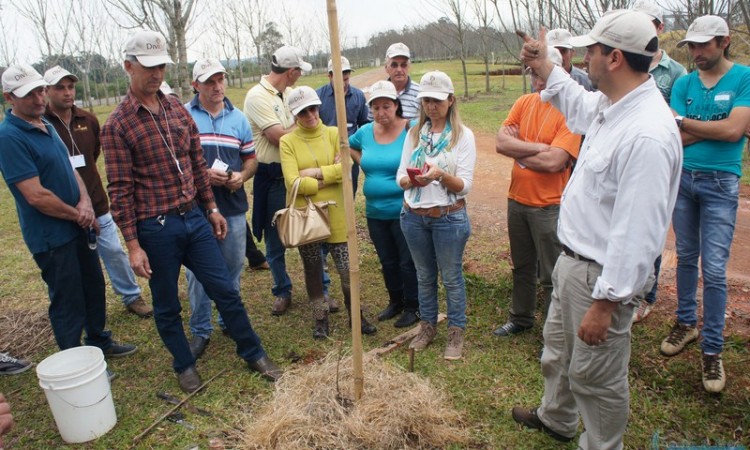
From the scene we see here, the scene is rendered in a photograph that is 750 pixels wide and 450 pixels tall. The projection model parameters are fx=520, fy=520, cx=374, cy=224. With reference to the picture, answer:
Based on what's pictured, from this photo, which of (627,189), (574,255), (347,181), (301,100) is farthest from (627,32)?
(301,100)

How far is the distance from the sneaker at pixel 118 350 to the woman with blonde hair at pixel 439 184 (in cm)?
A: 217

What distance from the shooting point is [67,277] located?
132 inches

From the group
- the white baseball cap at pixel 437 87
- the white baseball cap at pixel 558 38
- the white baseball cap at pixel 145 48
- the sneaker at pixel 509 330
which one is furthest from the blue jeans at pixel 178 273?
the white baseball cap at pixel 558 38

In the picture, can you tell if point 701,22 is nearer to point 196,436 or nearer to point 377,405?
point 377,405

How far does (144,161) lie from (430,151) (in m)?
1.77

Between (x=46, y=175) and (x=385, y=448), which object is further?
(x=46, y=175)

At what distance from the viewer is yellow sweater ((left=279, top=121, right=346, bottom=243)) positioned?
3.72 metres

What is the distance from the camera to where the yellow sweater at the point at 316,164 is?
12.2ft

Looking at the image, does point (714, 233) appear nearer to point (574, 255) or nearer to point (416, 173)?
point (574, 255)

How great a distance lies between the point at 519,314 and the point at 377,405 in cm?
167

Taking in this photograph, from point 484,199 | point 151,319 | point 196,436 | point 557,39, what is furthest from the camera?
point 484,199

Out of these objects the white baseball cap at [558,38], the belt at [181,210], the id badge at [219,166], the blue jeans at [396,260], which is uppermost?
the white baseball cap at [558,38]

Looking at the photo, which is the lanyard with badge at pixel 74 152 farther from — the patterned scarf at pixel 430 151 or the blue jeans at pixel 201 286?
the patterned scarf at pixel 430 151

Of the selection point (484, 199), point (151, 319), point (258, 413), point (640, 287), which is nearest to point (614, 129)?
point (640, 287)
